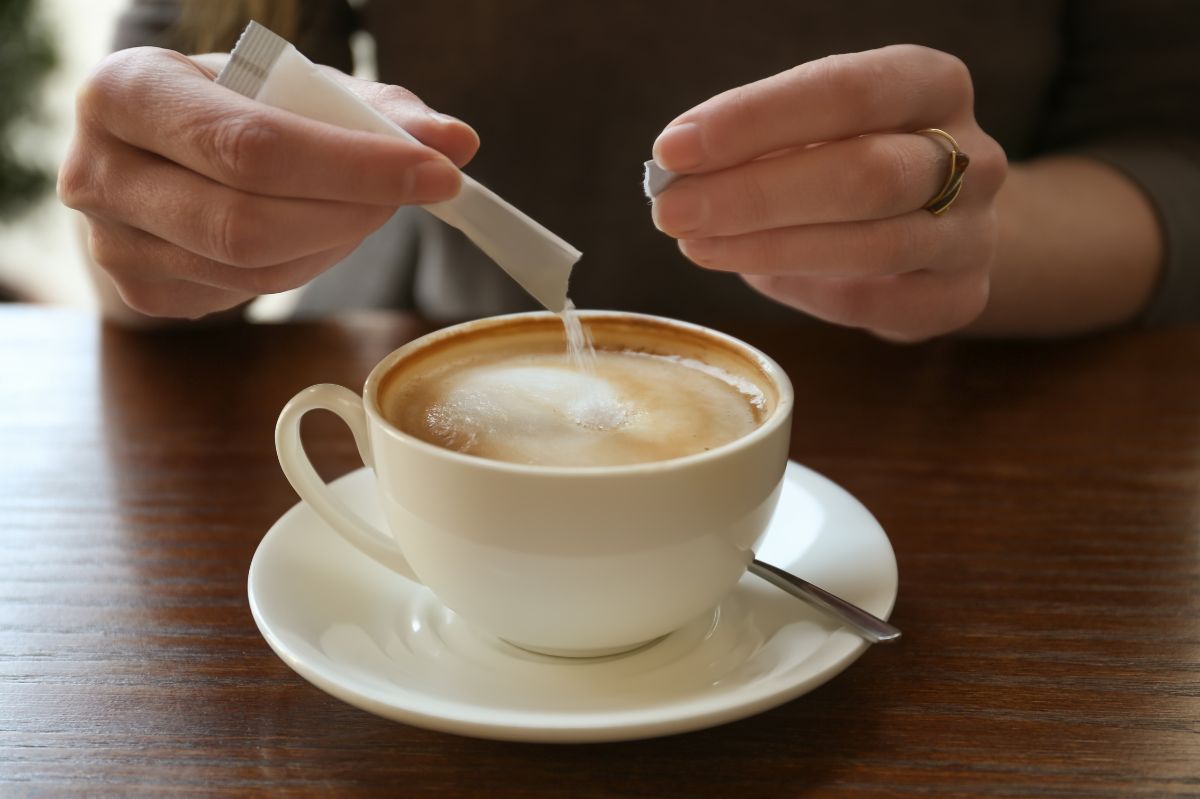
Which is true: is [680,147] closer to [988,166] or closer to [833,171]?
[833,171]

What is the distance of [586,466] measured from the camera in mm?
604

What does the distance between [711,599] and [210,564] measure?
378 millimetres

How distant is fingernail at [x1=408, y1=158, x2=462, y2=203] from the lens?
23.8 inches

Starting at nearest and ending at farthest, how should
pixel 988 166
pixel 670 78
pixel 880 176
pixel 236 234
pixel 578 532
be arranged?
pixel 578 532
pixel 236 234
pixel 880 176
pixel 988 166
pixel 670 78

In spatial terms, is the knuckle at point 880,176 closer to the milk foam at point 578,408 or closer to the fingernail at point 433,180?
the milk foam at point 578,408

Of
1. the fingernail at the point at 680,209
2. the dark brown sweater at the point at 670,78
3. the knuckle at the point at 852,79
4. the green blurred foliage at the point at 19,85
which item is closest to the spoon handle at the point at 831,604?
the fingernail at the point at 680,209

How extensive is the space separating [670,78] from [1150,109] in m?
0.68

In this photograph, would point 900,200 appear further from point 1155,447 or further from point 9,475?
point 9,475

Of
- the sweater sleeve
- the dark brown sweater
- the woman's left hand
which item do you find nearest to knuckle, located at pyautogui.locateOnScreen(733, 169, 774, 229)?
the woman's left hand

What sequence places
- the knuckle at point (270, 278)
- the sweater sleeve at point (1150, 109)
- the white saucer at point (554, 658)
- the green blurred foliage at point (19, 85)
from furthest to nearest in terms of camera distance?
the green blurred foliage at point (19, 85)
the sweater sleeve at point (1150, 109)
the knuckle at point (270, 278)
the white saucer at point (554, 658)

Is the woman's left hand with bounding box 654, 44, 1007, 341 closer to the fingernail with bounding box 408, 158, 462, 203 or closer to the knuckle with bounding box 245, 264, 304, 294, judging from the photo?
the fingernail with bounding box 408, 158, 462, 203

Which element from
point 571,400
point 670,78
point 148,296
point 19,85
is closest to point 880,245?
point 571,400

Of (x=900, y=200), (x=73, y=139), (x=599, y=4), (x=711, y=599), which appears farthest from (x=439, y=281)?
(x=711, y=599)

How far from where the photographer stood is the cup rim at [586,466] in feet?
1.81
